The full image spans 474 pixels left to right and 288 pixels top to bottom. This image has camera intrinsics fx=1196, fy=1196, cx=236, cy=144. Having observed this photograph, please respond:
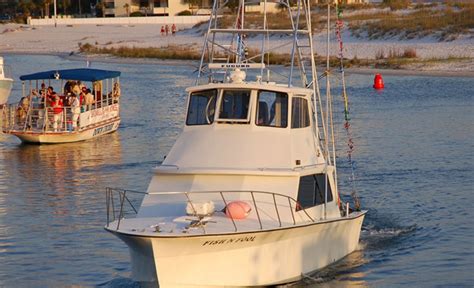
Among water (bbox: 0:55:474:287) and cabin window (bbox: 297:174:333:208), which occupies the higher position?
cabin window (bbox: 297:174:333:208)

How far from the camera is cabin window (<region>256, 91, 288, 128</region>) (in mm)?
19859

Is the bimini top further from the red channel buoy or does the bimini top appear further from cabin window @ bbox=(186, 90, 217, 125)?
the red channel buoy

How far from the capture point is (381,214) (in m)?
25.5

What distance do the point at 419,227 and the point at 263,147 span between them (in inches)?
236

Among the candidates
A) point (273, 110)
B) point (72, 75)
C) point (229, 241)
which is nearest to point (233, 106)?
point (273, 110)

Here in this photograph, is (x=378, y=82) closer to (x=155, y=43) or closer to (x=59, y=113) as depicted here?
(x=59, y=113)

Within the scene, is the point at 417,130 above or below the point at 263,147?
below

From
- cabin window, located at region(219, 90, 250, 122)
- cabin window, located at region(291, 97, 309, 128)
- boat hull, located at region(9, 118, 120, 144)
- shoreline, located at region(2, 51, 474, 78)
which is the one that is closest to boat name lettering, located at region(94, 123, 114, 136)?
boat hull, located at region(9, 118, 120, 144)

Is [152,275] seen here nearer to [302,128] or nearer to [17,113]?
[302,128]

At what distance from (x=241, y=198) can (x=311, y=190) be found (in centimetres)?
151

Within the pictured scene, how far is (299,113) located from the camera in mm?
20219

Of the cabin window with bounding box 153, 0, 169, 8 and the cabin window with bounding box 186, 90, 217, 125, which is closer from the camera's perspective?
the cabin window with bounding box 186, 90, 217, 125

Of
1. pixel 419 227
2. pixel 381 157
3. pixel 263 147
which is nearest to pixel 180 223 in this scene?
pixel 263 147

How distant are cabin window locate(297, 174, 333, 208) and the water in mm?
1148
